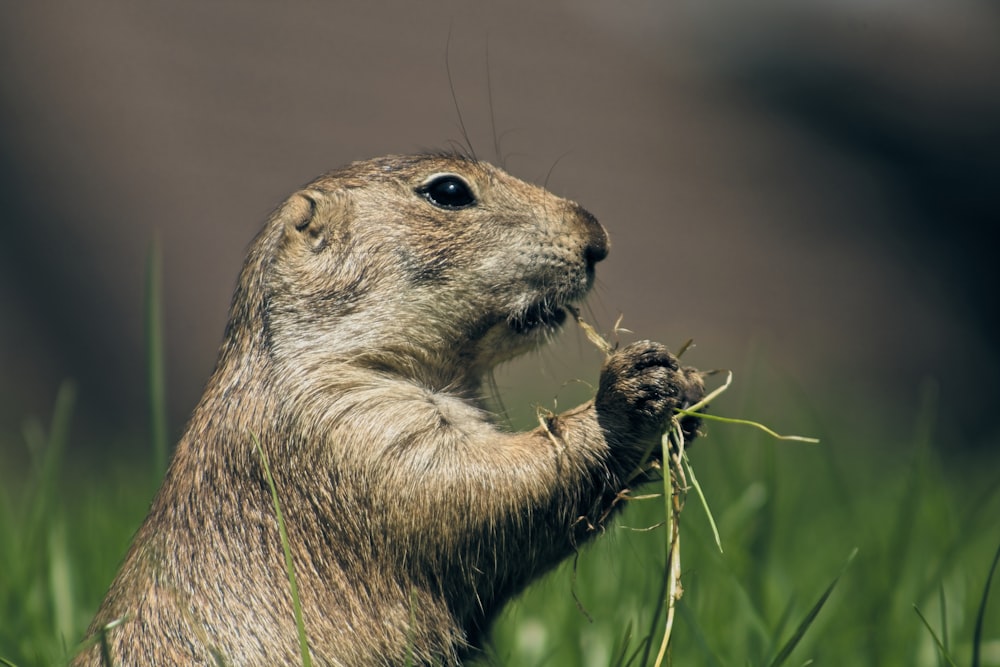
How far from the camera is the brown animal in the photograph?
7.94 ft

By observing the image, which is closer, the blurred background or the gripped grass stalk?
the gripped grass stalk

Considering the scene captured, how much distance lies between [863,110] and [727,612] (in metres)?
6.31

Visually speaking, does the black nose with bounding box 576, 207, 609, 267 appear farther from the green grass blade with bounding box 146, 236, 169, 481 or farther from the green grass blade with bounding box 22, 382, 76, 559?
the green grass blade with bounding box 22, 382, 76, 559

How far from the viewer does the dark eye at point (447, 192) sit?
2973 mm

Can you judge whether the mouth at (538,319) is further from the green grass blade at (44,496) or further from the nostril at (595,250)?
the green grass blade at (44,496)

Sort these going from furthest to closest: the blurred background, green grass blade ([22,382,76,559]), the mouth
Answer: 1. the blurred background
2. green grass blade ([22,382,76,559])
3. the mouth

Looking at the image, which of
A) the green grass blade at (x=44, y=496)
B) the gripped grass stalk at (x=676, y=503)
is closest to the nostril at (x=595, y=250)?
the gripped grass stalk at (x=676, y=503)

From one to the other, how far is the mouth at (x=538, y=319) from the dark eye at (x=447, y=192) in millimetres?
391

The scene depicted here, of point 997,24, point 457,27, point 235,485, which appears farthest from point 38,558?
point 997,24

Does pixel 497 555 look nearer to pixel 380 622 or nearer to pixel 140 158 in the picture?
pixel 380 622

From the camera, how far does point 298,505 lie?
254 centimetres

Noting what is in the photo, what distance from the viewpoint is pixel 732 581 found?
286 centimetres

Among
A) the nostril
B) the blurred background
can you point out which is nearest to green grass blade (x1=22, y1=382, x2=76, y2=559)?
the nostril

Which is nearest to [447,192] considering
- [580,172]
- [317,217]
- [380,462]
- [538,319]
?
[317,217]
